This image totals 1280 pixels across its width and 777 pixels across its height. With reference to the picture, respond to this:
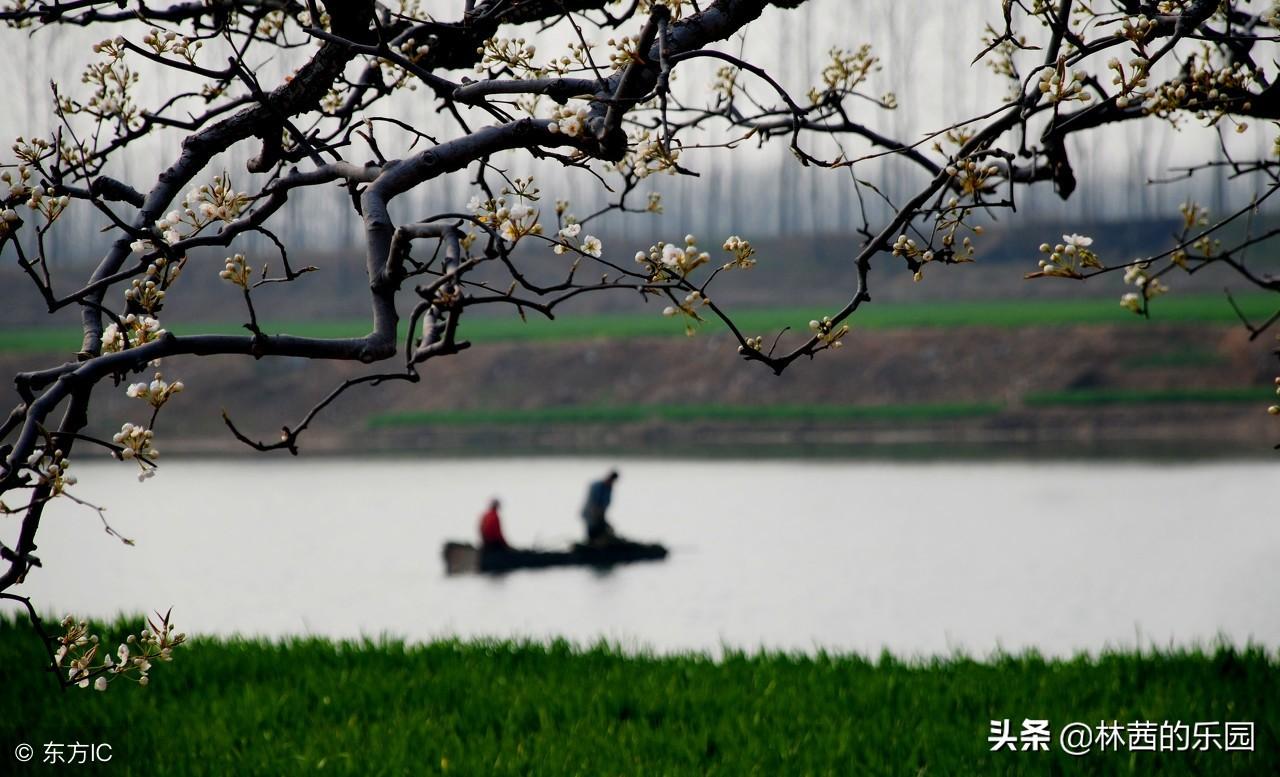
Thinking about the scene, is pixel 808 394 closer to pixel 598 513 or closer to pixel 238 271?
pixel 598 513

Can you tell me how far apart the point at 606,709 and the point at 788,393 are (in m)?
30.7

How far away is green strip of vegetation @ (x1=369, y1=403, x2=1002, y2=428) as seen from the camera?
33094mm

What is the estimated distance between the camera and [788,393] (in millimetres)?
36719

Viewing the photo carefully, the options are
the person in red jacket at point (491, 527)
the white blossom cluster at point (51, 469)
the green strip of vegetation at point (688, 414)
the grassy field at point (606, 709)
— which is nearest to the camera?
the white blossom cluster at point (51, 469)

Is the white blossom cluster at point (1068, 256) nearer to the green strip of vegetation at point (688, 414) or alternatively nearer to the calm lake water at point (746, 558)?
the calm lake water at point (746, 558)

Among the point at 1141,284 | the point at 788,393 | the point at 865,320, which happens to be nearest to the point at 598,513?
the point at 1141,284

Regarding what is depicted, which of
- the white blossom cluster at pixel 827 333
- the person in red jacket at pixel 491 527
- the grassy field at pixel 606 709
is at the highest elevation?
the white blossom cluster at pixel 827 333

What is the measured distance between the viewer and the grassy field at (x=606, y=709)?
5461 millimetres

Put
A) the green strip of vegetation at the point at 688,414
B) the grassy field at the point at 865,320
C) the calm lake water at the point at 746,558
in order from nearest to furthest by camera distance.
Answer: the calm lake water at the point at 746,558
the green strip of vegetation at the point at 688,414
the grassy field at the point at 865,320

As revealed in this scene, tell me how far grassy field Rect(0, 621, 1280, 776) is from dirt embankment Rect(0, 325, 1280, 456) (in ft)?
72.5

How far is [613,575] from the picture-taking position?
15.4 metres

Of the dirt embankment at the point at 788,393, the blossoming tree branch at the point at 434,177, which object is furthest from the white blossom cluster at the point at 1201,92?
the dirt embankment at the point at 788,393

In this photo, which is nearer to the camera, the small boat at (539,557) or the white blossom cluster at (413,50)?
the white blossom cluster at (413,50)

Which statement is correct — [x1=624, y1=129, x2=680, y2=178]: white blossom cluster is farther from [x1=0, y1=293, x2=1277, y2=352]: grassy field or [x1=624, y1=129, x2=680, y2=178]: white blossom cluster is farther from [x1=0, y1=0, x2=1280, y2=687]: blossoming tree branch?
[x1=0, y1=293, x2=1277, y2=352]: grassy field
